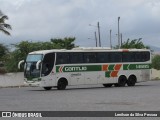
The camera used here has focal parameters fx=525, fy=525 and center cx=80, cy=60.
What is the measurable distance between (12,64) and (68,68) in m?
21.7

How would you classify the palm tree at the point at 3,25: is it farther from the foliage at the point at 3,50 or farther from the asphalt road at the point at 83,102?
the asphalt road at the point at 83,102

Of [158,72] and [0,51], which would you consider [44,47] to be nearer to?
[0,51]

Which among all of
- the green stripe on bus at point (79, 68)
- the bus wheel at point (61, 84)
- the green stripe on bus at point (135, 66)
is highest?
the green stripe on bus at point (135, 66)

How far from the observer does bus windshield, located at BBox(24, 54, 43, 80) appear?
3812cm

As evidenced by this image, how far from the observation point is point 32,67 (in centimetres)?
3869

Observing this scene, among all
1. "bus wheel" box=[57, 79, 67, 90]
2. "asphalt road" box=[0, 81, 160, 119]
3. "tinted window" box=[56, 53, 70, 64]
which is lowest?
"asphalt road" box=[0, 81, 160, 119]

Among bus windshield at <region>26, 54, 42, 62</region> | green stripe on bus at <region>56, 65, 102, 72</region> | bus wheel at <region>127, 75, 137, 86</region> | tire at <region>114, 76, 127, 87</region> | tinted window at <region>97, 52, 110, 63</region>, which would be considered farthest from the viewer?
bus wheel at <region>127, 75, 137, 86</region>

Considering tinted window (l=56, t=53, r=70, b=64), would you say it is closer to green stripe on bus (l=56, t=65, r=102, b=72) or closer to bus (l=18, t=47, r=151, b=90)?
bus (l=18, t=47, r=151, b=90)

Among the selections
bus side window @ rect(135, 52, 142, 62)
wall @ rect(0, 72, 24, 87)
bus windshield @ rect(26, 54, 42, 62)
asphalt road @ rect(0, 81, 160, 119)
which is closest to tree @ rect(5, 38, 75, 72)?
wall @ rect(0, 72, 24, 87)

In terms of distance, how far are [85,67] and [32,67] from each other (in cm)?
424

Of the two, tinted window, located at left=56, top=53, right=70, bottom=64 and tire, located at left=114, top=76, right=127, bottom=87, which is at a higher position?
tinted window, located at left=56, top=53, right=70, bottom=64

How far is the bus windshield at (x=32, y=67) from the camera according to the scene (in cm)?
3812

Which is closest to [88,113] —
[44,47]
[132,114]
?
[132,114]

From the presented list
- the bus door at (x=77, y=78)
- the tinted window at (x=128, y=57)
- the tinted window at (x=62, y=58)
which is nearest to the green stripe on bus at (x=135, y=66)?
the tinted window at (x=128, y=57)
